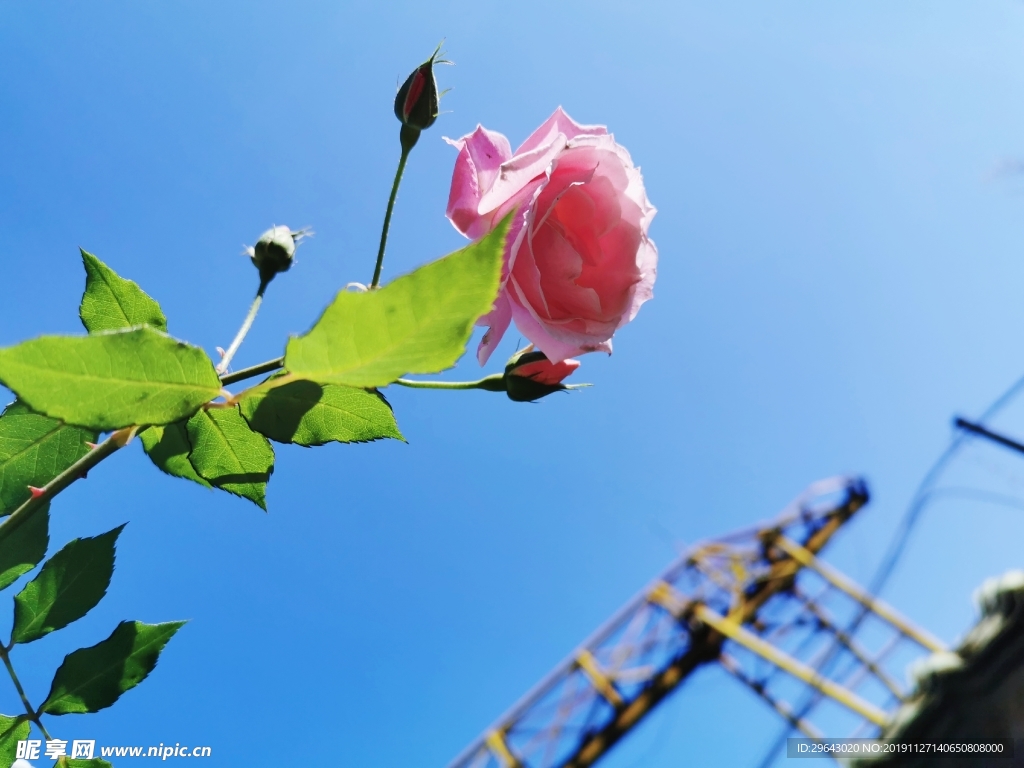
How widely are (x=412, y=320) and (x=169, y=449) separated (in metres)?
0.22

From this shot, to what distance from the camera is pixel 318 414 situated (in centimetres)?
30

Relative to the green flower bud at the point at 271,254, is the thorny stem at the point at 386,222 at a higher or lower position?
lower

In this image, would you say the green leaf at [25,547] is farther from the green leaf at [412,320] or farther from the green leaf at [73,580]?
the green leaf at [412,320]

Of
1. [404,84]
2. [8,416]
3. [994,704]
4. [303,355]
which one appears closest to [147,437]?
[8,416]

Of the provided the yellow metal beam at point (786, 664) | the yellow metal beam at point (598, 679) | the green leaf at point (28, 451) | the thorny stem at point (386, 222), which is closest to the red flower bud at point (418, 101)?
the thorny stem at point (386, 222)

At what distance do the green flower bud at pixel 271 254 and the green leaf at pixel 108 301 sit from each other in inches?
3.6

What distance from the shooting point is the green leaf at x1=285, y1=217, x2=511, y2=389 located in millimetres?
184

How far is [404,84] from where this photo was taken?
43cm

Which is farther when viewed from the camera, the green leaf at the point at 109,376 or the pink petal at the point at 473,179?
the pink petal at the point at 473,179

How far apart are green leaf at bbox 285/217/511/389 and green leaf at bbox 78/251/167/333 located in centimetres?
18

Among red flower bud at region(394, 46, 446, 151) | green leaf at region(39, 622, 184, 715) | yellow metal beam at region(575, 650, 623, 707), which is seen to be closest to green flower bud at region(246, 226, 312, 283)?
red flower bud at region(394, 46, 446, 151)

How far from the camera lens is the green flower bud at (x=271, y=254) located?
412mm

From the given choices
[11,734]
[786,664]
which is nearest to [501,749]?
[786,664]

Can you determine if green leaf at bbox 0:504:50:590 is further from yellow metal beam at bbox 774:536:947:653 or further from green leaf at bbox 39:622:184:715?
yellow metal beam at bbox 774:536:947:653
